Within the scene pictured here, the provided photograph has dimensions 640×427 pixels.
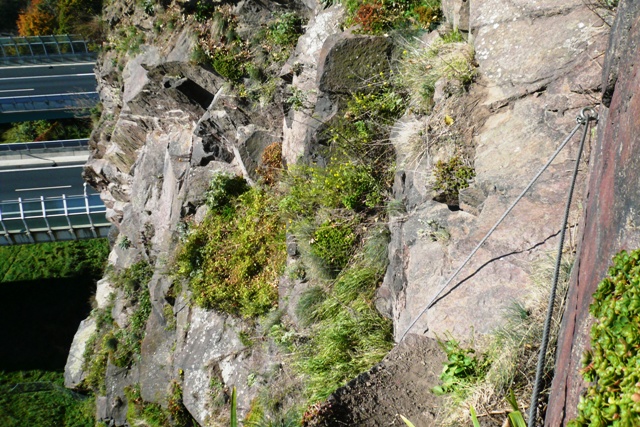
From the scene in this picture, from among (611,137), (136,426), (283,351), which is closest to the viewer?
(611,137)

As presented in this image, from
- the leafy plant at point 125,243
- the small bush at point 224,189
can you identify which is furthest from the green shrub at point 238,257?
the leafy plant at point 125,243

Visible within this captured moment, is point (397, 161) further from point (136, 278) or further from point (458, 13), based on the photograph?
point (136, 278)

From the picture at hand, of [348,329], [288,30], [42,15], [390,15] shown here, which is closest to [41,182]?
[42,15]

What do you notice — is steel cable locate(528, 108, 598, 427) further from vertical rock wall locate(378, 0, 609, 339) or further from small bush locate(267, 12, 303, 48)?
small bush locate(267, 12, 303, 48)

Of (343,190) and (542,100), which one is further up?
(542,100)

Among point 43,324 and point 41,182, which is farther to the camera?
point 41,182

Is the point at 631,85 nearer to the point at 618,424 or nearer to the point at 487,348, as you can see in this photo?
the point at 618,424

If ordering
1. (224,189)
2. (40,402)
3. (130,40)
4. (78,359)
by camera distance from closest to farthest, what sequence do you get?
1. (224,189)
2. (130,40)
3. (78,359)
4. (40,402)

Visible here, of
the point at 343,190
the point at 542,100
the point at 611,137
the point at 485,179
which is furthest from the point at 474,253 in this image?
the point at 343,190

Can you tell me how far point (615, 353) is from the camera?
3.15m

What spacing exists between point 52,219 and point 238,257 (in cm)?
1217

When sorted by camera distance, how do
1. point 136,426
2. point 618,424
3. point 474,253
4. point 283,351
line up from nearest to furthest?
point 618,424 < point 474,253 < point 283,351 < point 136,426

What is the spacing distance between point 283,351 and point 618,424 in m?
6.01

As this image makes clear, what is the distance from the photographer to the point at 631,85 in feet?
12.2
